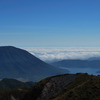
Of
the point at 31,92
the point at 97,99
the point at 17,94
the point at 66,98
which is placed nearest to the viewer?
the point at 97,99

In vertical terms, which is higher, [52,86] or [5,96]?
[52,86]

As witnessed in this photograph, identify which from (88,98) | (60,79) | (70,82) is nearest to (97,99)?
(88,98)

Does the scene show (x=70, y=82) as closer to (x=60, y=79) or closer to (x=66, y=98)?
(x=60, y=79)

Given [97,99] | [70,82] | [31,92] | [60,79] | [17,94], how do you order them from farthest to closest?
1. [17,94]
2. [31,92]
3. [60,79]
4. [70,82]
5. [97,99]

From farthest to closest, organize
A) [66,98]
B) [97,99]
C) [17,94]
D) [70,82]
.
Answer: [17,94] → [70,82] → [66,98] → [97,99]

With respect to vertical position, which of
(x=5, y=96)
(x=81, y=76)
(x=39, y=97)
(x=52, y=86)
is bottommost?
(x=5, y=96)

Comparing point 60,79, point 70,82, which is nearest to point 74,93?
point 70,82

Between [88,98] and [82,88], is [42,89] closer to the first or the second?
[82,88]

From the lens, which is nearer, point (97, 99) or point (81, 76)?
point (97, 99)

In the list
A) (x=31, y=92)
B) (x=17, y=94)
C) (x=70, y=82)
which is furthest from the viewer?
(x=17, y=94)
